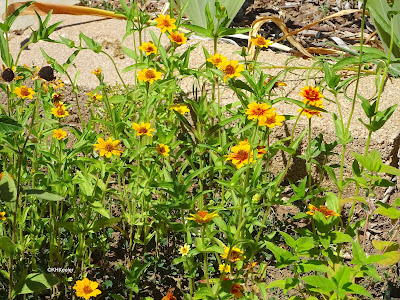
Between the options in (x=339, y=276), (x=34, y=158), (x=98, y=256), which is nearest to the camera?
(x=339, y=276)

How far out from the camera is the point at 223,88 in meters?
3.11

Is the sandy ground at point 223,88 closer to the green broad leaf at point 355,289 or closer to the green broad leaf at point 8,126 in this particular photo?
the green broad leaf at point 355,289

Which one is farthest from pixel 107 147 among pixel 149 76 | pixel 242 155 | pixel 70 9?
pixel 70 9

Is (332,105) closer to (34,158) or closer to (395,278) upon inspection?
(395,278)

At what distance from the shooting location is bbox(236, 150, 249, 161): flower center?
184cm

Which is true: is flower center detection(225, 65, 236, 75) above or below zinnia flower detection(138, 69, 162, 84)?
above

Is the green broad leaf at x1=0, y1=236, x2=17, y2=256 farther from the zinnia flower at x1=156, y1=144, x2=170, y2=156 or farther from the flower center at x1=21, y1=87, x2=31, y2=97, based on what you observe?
the flower center at x1=21, y1=87, x2=31, y2=97

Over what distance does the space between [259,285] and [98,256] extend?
2.65ft

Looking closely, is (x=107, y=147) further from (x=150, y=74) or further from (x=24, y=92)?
(x=24, y=92)

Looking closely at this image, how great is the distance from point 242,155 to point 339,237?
447 millimetres

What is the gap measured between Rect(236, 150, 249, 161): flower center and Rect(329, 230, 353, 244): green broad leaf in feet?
1.35

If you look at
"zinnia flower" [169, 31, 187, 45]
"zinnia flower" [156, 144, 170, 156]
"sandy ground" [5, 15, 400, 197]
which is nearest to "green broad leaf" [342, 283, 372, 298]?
"zinnia flower" [156, 144, 170, 156]

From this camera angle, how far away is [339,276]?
1.62 meters

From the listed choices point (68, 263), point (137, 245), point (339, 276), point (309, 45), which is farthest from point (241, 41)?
point (339, 276)
